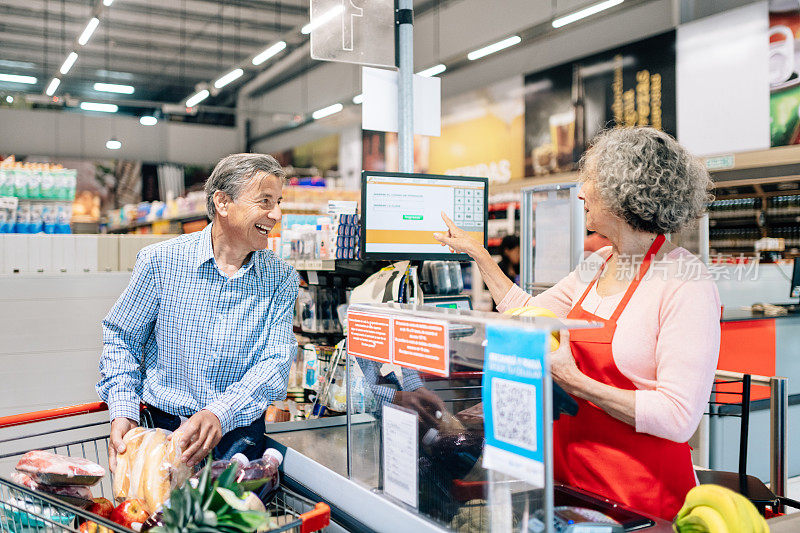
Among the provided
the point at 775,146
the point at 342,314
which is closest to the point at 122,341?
the point at 342,314

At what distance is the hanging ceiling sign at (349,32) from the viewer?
3.32m

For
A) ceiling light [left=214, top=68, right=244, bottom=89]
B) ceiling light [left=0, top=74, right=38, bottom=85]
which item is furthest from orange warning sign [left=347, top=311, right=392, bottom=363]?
ceiling light [left=0, top=74, right=38, bottom=85]

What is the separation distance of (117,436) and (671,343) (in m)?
1.41

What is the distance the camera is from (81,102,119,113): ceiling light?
14.1m

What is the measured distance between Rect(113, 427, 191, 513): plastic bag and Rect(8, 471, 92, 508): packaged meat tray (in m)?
0.08

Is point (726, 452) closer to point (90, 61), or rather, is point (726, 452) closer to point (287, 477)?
point (287, 477)

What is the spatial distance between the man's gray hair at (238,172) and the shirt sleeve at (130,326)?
309mm

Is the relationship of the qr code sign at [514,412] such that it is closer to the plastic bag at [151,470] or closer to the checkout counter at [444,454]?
the checkout counter at [444,454]

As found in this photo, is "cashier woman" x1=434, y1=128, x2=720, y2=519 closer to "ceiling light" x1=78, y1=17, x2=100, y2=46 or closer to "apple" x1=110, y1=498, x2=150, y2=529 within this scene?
"apple" x1=110, y1=498, x2=150, y2=529

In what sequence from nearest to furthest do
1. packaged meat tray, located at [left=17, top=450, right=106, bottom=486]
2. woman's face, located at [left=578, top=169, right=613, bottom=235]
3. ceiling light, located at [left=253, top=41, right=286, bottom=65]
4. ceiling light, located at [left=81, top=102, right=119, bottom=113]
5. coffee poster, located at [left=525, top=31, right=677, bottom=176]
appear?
packaged meat tray, located at [left=17, top=450, right=106, bottom=486], woman's face, located at [left=578, top=169, right=613, bottom=235], coffee poster, located at [left=525, top=31, right=677, bottom=176], ceiling light, located at [left=253, top=41, right=286, bottom=65], ceiling light, located at [left=81, top=102, right=119, bottom=113]

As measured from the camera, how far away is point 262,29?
1337 cm

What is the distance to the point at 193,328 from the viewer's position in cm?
205

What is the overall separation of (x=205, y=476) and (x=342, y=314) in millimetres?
2404

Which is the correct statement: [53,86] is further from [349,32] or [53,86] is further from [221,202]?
[221,202]
